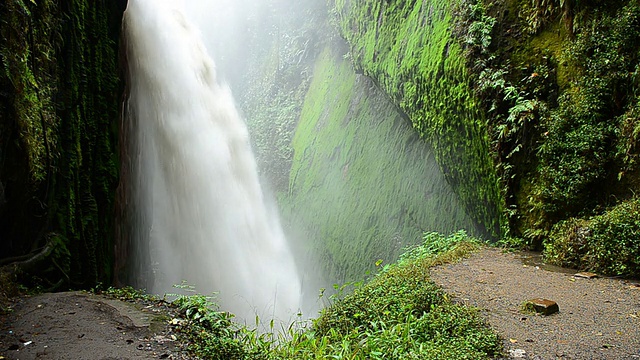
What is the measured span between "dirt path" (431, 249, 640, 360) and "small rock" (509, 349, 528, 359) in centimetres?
3

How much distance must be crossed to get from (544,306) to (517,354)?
0.87m

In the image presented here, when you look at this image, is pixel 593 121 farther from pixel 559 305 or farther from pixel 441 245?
pixel 441 245

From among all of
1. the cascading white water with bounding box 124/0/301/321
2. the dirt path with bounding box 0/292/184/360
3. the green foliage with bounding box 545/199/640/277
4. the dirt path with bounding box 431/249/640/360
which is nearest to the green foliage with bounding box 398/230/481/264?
the dirt path with bounding box 431/249/640/360

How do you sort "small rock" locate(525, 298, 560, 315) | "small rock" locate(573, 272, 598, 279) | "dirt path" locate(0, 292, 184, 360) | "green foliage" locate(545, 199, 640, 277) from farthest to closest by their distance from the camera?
"small rock" locate(573, 272, 598, 279) < "green foliage" locate(545, 199, 640, 277) < "small rock" locate(525, 298, 560, 315) < "dirt path" locate(0, 292, 184, 360)

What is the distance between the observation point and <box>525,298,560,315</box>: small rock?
11.5ft

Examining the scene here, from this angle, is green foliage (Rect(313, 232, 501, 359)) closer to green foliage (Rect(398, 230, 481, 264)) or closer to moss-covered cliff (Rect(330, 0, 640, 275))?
green foliage (Rect(398, 230, 481, 264))

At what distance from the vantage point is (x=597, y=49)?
5.08 m

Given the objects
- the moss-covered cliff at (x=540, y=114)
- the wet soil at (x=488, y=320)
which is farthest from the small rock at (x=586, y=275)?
the moss-covered cliff at (x=540, y=114)

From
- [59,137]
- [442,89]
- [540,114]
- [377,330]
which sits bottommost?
[377,330]

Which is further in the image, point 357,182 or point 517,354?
point 357,182

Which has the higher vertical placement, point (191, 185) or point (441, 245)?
point (191, 185)

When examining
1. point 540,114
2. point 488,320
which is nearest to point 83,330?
point 488,320

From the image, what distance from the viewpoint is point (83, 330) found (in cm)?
362

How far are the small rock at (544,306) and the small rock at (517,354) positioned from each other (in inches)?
31.5
